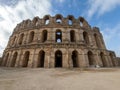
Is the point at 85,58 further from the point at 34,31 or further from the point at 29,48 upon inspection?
the point at 34,31

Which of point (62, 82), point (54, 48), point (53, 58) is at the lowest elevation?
point (62, 82)

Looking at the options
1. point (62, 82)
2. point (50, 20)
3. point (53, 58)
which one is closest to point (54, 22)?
point (50, 20)

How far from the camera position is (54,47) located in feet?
52.5

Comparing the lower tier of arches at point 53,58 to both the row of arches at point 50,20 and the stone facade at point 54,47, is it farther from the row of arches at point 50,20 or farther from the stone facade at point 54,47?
the row of arches at point 50,20

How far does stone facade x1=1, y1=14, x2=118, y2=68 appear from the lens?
15516 millimetres

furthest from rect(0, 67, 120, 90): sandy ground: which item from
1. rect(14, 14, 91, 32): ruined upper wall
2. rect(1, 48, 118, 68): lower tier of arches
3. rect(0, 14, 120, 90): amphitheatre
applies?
rect(14, 14, 91, 32): ruined upper wall

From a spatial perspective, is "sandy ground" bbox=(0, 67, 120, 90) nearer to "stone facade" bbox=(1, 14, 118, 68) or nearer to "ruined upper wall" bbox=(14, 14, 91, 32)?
"stone facade" bbox=(1, 14, 118, 68)

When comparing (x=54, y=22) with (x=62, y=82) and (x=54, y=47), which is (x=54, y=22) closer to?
(x=54, y=47)

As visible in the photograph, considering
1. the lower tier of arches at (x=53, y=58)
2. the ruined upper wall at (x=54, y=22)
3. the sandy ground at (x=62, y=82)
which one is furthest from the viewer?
the ruined upper wall at (x=54, y=22)

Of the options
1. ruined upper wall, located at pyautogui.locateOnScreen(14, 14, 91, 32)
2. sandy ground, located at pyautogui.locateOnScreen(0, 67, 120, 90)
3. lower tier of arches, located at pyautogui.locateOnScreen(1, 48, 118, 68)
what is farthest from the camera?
ruined upper wall, located at pyautogui.locateOnScreen(14, 14, 91, 32)

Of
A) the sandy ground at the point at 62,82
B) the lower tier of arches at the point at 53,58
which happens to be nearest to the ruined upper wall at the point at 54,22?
the lower tier of arches at the point at 53,58

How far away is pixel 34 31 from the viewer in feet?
62.6

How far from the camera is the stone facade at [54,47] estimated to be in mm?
15516

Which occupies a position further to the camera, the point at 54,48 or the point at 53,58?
the point at 54,48
